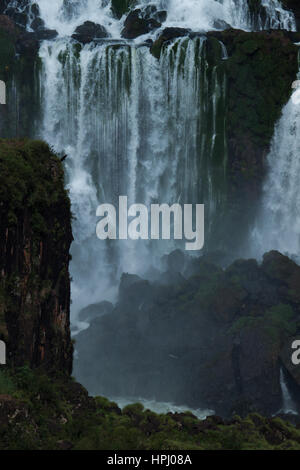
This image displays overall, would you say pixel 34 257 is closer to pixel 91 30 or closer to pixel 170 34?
pixel 170 34

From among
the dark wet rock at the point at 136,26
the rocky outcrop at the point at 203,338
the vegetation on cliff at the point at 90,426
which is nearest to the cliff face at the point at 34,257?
the vegetation on cliff at the point at 90,426

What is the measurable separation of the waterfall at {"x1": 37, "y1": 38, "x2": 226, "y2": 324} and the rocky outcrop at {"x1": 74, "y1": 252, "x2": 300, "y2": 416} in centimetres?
524

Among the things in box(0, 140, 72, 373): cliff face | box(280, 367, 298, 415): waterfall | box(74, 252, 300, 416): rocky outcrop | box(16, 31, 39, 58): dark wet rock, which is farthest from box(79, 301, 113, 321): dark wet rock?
box(0, 140, 72, 373): cliff face

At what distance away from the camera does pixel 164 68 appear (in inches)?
1294

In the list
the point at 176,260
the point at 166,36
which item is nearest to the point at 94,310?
the point at 176,260

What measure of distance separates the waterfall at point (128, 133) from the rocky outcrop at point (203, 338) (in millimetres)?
5235

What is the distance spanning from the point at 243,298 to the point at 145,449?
50.5 ft

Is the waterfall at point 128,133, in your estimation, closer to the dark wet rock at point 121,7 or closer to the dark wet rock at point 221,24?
the dark wet rock at point 221,24

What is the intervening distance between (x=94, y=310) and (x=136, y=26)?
47.1 ft

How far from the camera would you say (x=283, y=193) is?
112 ft

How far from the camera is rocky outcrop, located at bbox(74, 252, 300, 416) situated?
23.7 metres

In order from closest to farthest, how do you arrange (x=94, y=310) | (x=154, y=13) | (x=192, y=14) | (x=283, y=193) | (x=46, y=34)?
(x=94, y=310) → (x=283, y=193) → (x=46, y=34) → (x=154, y=13) → (x=192, y=14)

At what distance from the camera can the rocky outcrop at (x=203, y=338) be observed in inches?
931
